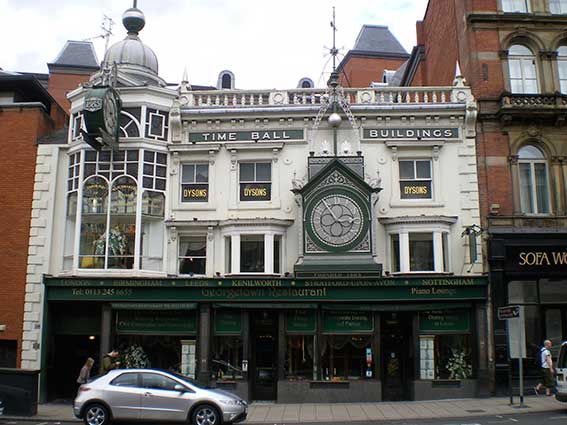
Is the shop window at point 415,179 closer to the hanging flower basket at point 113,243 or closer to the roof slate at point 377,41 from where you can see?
the hanging flower basket at point 113,243

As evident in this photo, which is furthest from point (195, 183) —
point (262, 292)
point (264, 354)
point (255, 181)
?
point (264, 354)

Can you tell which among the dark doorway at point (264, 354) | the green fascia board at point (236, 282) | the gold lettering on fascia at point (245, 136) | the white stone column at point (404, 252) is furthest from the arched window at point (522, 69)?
the dark doorway at point (264, 354)

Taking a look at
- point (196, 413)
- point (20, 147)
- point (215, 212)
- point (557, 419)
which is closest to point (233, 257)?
point (215, 212)

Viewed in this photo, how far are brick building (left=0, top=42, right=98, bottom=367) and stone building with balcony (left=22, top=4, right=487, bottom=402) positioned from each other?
436 mm

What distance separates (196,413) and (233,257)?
7083 mm

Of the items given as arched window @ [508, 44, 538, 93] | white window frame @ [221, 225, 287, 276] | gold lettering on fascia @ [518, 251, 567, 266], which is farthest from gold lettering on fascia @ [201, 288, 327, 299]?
arched window @ [508, 44, 538, 93]

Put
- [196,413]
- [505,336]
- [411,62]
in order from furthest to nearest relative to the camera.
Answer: [411,62]
[505,336]
[196,413]

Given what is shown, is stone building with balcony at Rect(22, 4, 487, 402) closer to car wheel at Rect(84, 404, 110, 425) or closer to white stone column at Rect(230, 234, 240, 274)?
white stone column at Rect(230, 234, 240, 274)

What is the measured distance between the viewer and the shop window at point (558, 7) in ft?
72.8

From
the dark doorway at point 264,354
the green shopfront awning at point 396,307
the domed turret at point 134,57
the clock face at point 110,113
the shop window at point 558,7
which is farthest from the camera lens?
the domed turret at point 134,57

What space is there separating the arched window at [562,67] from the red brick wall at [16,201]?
1940 cm

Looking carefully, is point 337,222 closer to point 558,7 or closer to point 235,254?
point 235,254

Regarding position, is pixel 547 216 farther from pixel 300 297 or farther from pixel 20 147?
pixel 20 147

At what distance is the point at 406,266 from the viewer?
20016mm
